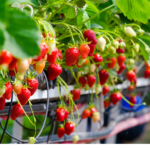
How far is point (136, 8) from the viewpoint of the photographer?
65 cm

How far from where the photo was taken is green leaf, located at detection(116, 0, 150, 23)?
620 millimetres

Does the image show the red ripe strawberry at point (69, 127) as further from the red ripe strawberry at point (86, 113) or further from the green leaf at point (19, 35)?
the green leaf at point (19, 35)

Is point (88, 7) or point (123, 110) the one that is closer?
point (88, 7)

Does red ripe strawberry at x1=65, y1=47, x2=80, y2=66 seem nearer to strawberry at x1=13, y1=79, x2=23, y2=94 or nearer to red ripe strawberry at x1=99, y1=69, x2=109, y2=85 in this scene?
strawberry at x1=13, y1=79, x2=23, y2=94

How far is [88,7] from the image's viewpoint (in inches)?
26.6

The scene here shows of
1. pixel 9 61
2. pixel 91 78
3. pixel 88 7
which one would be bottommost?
pixel 91 78

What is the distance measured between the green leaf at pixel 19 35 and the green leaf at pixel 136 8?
42 cm

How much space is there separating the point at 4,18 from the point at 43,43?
5.4 inches

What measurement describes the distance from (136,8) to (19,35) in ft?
1.55

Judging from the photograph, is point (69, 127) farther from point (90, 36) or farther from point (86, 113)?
point (90, 36)

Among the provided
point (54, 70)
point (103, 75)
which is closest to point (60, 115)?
point (54, 70)

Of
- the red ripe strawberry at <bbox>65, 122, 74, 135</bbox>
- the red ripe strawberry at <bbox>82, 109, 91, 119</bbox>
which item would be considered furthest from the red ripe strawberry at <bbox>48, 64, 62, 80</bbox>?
the red ripe strawberry at <bbox>82, 109, 91, 119</bbox>

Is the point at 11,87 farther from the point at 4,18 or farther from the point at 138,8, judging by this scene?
the point at 138,8
